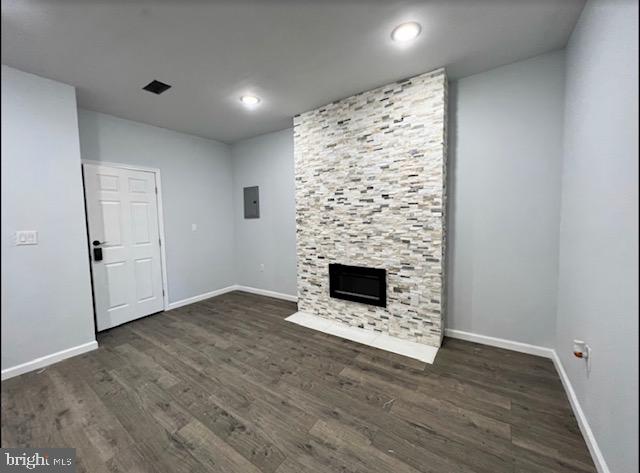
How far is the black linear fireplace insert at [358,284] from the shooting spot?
2.65 meters

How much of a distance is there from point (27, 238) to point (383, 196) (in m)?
3.00

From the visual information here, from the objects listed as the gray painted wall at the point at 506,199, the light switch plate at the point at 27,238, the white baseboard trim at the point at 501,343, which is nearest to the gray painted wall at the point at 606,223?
the gray painted wall at the point at 506,199

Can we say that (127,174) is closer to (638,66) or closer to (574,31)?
(638,66)

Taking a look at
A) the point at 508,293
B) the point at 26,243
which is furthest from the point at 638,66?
the point at 26,243

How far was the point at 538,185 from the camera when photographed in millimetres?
2154

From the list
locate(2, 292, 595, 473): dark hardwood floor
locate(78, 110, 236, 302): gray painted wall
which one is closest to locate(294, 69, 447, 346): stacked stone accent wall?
locate(2, 292, 595, 473): dark hardwood floor

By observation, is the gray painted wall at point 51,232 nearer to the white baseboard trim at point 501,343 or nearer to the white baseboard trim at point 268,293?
the white baseboard trim at point 268,293

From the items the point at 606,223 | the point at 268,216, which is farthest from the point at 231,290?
the point at 606,223

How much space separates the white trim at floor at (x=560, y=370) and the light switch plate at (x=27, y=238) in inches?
147

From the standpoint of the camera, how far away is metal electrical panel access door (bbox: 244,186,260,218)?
4133mm

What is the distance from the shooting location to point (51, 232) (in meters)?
2.14

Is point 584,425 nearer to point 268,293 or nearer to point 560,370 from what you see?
point 560,370

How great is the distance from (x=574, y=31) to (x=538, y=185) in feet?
3.53

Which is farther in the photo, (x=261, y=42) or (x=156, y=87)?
(x=156, y=87)
